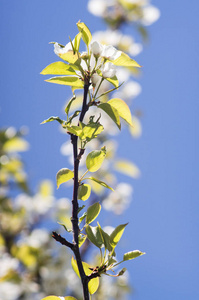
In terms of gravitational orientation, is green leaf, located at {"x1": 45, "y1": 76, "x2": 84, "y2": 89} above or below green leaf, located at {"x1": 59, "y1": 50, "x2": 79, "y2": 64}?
below

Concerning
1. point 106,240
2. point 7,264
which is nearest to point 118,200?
point 7,264

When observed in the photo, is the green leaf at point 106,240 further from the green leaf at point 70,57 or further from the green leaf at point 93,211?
the green leaf at point 70,57

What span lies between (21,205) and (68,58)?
5.05 ft

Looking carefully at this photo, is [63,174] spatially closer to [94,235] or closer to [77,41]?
[94,235]

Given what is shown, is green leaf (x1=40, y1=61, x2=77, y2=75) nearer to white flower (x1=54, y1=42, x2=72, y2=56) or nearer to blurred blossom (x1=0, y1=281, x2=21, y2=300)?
white flower (x1=54, y1=42, x2=72, y2=56)

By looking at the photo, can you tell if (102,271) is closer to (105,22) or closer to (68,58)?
(68,58)

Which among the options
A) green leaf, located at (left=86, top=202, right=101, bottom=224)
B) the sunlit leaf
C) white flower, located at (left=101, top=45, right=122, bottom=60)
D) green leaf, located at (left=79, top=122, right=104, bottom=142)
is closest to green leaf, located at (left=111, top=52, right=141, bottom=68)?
white flower, located at (left=101, top=45, right=122, bottom=60)

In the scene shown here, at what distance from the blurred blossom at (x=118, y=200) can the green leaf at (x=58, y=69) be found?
74.6 inches

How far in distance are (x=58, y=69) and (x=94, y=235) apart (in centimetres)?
26

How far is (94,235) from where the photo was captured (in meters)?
0.54

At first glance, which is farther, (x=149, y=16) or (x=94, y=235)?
(x=149, y=16)

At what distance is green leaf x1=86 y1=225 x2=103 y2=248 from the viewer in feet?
1.76

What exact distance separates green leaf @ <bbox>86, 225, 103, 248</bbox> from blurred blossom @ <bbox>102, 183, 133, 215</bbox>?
1.87 metres

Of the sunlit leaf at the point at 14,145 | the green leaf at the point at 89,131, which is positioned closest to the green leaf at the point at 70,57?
the green leaf at the point at 89,131
